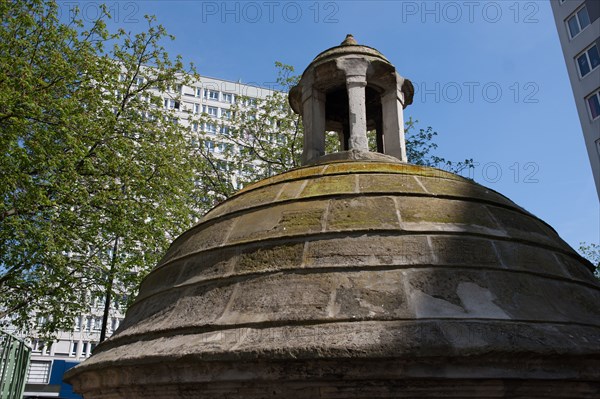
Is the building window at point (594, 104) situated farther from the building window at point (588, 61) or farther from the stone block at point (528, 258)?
the stone block at point (528, 258)

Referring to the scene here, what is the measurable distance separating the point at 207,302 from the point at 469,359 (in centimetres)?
187

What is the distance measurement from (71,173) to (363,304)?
36.8 ft

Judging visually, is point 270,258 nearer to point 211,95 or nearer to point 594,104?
point 594,104

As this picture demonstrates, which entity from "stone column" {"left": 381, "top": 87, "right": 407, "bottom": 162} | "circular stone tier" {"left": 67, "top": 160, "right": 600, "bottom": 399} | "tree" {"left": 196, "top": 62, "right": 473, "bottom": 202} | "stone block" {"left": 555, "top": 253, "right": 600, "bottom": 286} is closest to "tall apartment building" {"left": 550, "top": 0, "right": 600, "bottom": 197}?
"tree" {"left": 196, "top": 62, "right": 473, "bottom": 202}

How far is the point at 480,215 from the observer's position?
4.06 m

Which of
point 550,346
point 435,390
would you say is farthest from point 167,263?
point 550,346

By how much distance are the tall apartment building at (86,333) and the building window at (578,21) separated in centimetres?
1675

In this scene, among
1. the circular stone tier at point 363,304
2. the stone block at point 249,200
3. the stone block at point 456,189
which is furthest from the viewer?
the stone block at point 249,200

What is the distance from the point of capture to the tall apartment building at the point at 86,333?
23.0 m

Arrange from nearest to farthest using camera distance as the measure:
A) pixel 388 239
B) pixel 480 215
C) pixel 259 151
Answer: pixel 388 239, pixel 480 215, pixel 259 151

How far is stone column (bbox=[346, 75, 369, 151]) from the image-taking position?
5828 mm

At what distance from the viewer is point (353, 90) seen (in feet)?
20.0

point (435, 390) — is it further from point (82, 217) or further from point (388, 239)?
point (82, 217)

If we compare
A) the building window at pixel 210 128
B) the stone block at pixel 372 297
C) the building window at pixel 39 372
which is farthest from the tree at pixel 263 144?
the building window at pixel 39 372
